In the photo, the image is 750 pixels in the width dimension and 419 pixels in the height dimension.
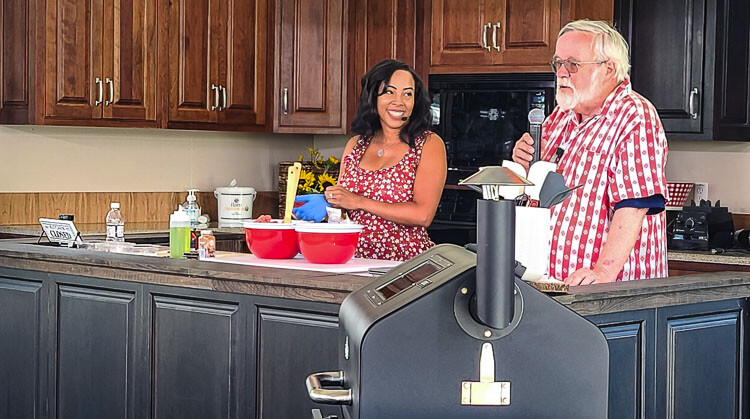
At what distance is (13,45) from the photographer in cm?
430

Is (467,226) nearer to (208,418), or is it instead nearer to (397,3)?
(397,3)

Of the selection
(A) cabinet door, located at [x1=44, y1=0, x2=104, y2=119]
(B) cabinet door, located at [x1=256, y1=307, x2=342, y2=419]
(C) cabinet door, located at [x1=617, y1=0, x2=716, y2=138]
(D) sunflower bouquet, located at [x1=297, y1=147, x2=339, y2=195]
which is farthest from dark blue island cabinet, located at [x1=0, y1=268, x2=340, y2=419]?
(C) cabinet door, located at [x1=617, y1=0, x2=716, y2=138]

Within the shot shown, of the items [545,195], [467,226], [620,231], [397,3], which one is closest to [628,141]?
[620,231]

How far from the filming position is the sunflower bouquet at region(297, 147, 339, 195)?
5.07 metres

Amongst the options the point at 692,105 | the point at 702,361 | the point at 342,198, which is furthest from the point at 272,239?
the point at 692,105

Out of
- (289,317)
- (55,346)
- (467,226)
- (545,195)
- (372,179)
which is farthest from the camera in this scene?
(467,226)

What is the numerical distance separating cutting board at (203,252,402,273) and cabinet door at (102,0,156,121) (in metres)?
1.67

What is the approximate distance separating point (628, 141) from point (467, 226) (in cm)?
224

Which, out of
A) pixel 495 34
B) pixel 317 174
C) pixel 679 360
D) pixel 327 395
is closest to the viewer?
pixel 327 395

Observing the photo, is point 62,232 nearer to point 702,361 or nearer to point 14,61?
point 14,61

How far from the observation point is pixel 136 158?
5.00 meters

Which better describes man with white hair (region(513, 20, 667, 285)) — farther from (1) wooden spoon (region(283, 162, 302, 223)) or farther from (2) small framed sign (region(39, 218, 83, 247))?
(2) small framed sign (region(39, 218, 83, 247))

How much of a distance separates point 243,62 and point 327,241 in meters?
2.34

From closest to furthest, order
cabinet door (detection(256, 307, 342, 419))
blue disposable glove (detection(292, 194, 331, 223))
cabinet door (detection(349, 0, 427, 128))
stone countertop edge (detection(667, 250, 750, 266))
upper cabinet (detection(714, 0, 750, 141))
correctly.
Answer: cabinet door (detection(256, 307, 342, 419)) → blue disposable glove (detection(292, 194, 331, 223)) → stone countertop edge (detection(667, 250, 750, 266)) → upper cabinet (detection(714, 0, 750, 141)) → cabinet door (detection(349, 0, 427, 128))
